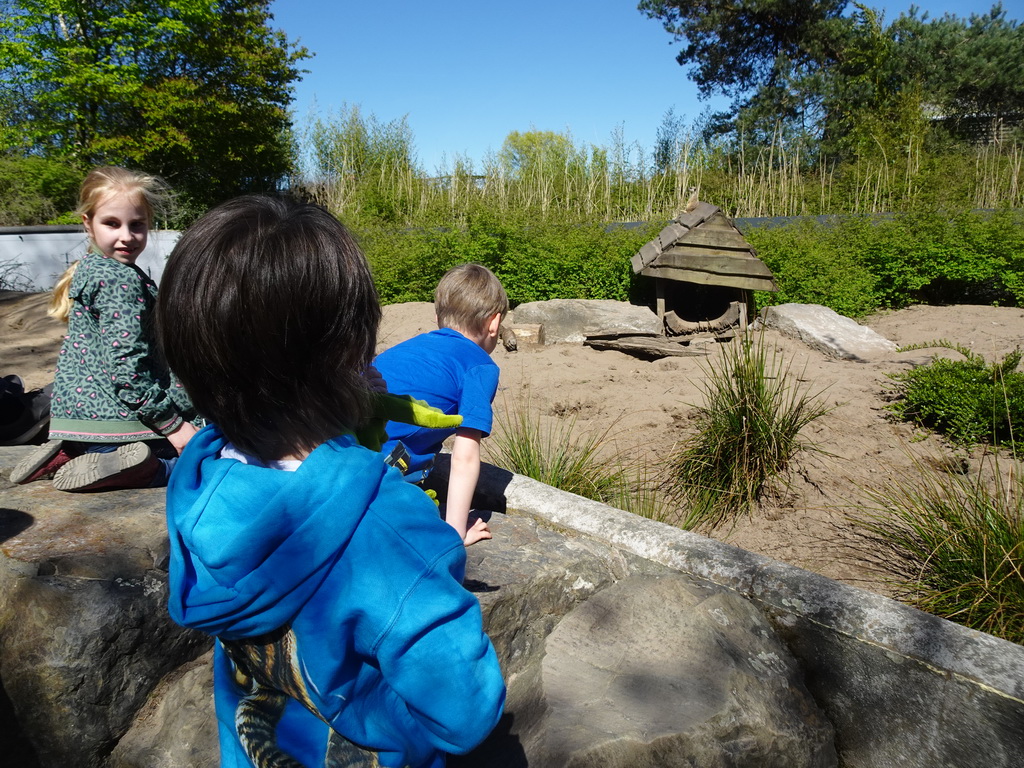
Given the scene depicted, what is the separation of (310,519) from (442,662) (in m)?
0.24

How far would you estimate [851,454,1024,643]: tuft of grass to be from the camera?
88.7 inches

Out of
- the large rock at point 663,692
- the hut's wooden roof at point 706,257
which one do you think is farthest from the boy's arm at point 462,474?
the hut's wooden roof at point 706,257

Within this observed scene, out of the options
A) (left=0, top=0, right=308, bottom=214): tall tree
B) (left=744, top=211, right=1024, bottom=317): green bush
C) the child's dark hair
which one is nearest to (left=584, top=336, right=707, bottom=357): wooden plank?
(left=744, top=211, right=1024, bottom=317): green bush

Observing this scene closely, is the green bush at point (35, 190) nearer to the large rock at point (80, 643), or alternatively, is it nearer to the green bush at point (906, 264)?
the green bush at point (906, 264)

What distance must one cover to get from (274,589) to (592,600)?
159 centimetres

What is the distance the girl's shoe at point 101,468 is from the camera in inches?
98.3

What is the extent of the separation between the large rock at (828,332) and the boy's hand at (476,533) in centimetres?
480

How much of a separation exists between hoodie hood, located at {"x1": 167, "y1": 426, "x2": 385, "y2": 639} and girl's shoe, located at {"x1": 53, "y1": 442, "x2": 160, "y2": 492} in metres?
1.80

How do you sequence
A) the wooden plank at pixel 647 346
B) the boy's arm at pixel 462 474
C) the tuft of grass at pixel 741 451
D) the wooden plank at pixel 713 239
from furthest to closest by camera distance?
the wooden plank at pixel 713 239, the wooden plank at pixel 647 346, the tuft of grass at pixel 741 451, the boy's arm at pixel 462 474

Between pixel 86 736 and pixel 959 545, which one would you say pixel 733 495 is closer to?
pixel 959 545

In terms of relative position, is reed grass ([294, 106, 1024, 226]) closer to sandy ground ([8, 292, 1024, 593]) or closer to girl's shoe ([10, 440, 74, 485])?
sandy ground ([8, 292, 1024, 593])

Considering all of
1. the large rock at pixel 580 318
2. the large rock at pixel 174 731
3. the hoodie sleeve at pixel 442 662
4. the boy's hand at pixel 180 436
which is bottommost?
the large rock at pixel 174 731

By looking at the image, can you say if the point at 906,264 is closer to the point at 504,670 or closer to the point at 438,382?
the point at 438,382

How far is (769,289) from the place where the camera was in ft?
26.2
